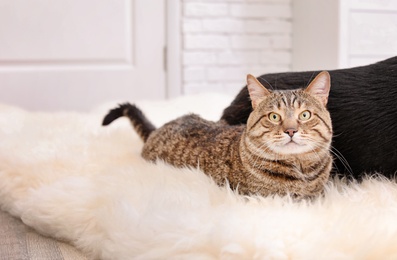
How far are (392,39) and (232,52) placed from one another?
0.86m

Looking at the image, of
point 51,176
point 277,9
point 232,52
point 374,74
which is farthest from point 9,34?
point 374,74

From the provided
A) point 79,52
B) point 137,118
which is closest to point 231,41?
point 79,52

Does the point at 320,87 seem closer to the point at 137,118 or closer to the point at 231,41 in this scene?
the point at 137,118

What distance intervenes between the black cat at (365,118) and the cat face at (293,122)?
0.49 ft

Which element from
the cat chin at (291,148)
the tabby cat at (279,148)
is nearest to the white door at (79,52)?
the tabby cat at (279,148)

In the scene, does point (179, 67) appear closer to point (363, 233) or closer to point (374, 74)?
point (374, 74)

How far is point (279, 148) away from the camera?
116 cm

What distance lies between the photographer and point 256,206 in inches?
43.9

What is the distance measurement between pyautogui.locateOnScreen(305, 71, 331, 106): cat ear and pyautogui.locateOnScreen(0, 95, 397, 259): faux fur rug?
20cm

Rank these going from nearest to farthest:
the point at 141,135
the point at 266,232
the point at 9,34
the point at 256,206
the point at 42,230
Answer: the point at 266,232 → the point at 256,206 → the point at 42,230 → the point at 141,135 → the point at 9,34

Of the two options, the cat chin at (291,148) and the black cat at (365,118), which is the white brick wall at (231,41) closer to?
the black cat at (365,118)

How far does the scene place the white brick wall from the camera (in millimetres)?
3182

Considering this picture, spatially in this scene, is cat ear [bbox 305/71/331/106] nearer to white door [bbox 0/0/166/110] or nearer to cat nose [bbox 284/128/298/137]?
cat nose [bbox 284/128/298/137]

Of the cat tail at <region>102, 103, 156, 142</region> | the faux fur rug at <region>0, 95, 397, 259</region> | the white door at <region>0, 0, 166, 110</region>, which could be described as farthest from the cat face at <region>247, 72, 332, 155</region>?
the white door at <region>0, 0, 166, 110</region>
